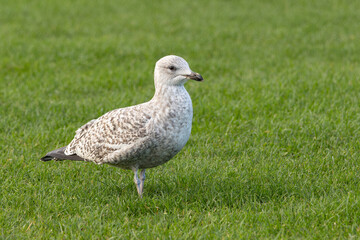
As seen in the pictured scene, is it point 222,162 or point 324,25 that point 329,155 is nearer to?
point 222,162

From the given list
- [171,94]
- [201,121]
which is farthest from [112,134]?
[201,121]

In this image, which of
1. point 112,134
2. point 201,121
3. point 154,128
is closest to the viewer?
point 154,128

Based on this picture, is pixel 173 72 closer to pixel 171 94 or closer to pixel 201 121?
pixel 171 94

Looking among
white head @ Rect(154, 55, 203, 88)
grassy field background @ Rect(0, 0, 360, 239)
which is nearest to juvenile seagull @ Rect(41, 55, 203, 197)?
white head @ Rect(154, 55, 203, 88)

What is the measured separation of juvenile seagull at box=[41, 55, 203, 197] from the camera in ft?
16.8

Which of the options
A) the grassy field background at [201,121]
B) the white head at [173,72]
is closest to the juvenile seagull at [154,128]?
the white head at [173,72]

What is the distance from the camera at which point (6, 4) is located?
16.2 m

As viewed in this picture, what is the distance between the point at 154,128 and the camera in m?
5.10

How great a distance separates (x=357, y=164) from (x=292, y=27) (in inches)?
331

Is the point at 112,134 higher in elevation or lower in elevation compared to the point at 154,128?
lower

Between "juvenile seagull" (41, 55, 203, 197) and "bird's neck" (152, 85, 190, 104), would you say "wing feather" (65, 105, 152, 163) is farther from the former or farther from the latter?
"bird's neck" (152, 85, 190, 104)

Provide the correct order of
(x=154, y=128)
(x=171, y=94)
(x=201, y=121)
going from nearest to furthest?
(x=154, y=128)
(x=171, y=94)
(x=201, y=121)

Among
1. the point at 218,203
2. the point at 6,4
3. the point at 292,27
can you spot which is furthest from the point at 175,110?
the point at 6,4

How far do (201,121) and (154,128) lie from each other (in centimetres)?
277
